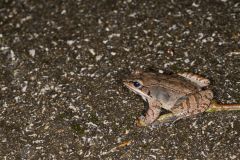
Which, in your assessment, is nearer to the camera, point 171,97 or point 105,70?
point 171,97

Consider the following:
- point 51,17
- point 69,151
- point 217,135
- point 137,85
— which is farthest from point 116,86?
point 51,17

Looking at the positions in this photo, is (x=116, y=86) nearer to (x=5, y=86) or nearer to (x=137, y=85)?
(x=137, y=85)

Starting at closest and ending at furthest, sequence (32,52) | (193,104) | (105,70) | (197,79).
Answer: (193,104), (197,79), (105,70), (32,52)

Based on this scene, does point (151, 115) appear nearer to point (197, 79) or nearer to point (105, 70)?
point (197, 79)

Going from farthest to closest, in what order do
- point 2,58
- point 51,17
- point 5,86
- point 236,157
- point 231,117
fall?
point 51,17
point 2,58
point 5,86
point 231,117
point 236,157

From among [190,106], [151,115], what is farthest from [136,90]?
[190,106]

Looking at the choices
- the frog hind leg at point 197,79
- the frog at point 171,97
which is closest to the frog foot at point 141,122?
the frog at point 171,97

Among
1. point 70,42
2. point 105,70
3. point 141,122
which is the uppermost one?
point 70,42
